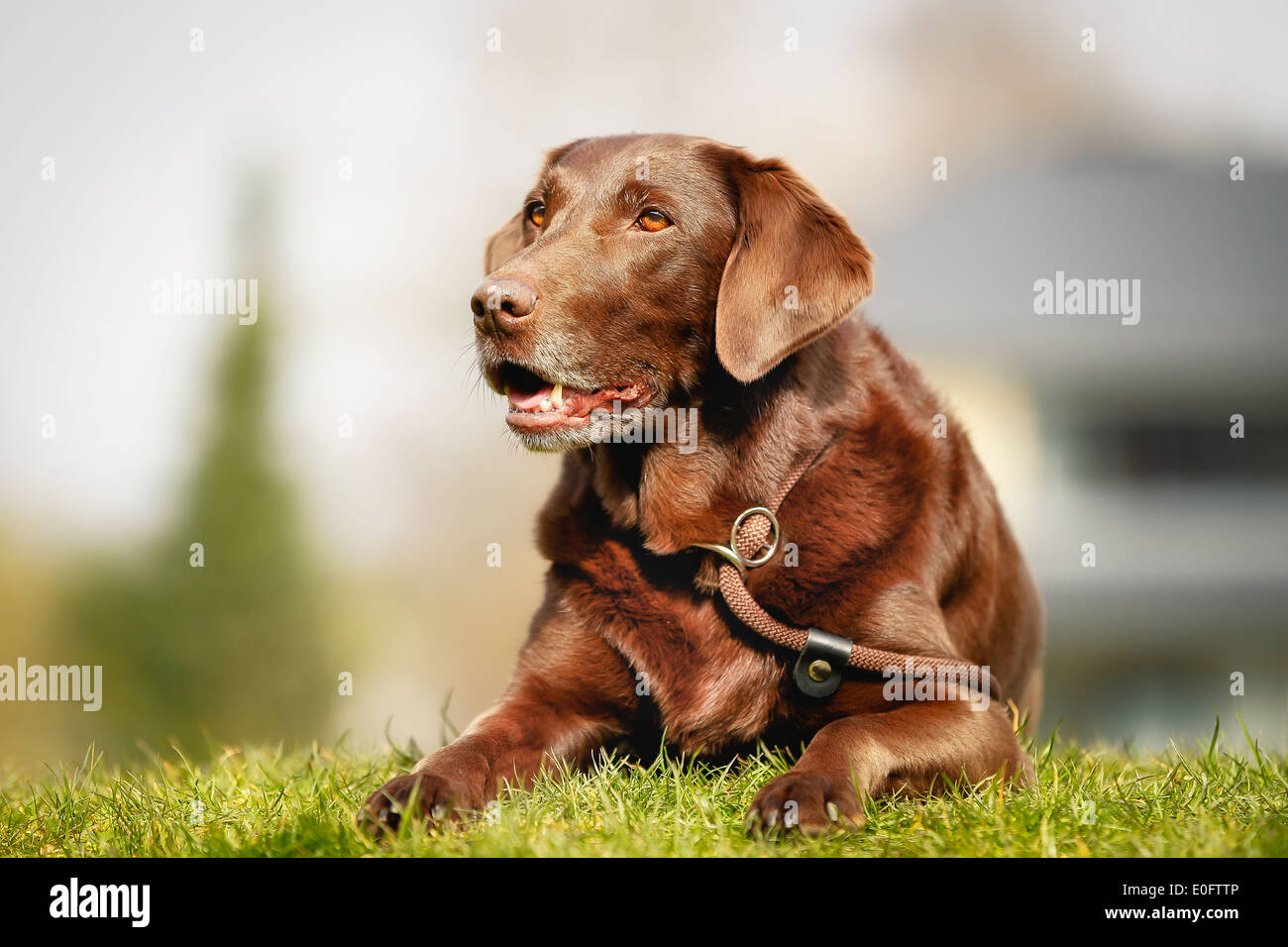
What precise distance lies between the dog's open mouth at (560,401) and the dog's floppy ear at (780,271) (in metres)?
0.29

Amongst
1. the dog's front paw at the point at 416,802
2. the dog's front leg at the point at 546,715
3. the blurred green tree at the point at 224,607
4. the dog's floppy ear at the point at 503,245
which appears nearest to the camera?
the dog's front paw at the point at 416,802

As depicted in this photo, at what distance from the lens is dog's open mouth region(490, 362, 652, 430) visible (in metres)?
2.91

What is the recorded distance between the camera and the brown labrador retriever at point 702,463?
2.81 meters

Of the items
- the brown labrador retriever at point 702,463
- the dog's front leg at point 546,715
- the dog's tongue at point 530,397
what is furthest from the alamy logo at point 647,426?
the dog's front leg at point 546,715

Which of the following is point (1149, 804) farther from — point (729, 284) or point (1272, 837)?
point (729, 284)

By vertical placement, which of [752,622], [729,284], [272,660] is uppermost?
[729,284]

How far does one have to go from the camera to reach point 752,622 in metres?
2.79

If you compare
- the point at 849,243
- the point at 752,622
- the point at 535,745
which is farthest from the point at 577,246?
the point at 535,745

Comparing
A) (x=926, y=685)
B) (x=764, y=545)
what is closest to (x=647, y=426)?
(x=764, y=545)
